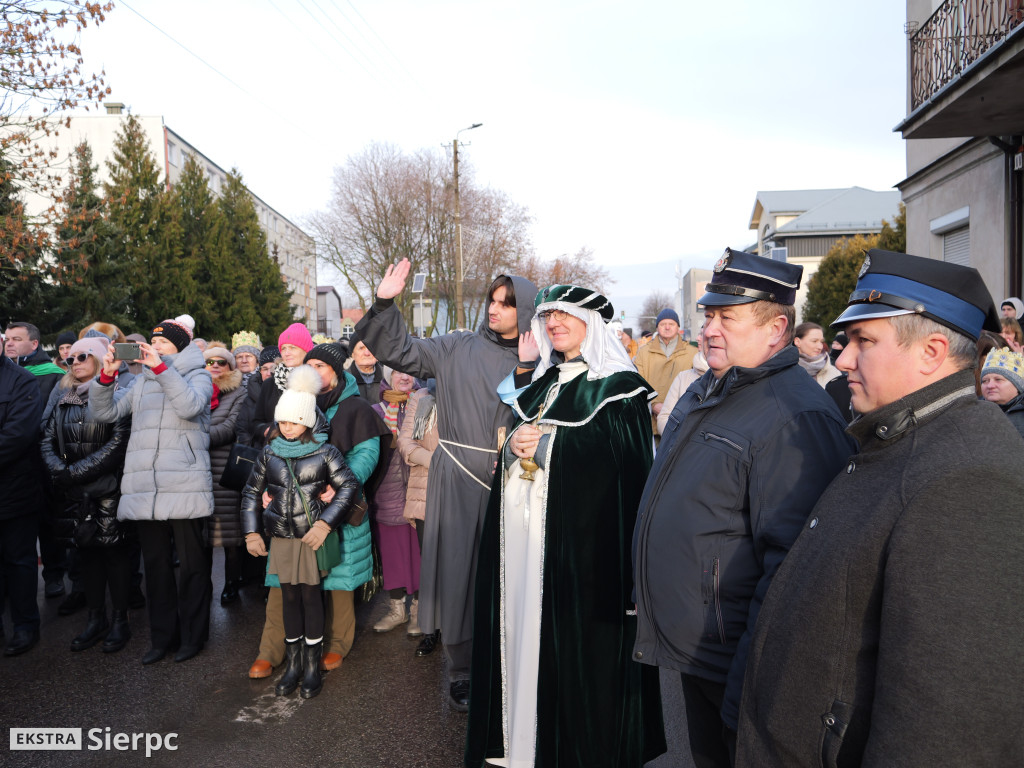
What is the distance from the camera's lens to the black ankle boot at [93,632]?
16.9 feet

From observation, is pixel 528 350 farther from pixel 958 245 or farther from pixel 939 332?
pixel 958 245

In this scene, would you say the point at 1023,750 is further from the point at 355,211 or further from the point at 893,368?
the point at 355,211

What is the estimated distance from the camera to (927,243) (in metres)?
14.0

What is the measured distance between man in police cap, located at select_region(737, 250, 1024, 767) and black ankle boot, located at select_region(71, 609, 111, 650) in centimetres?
499

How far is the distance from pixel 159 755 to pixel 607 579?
2.48 metres

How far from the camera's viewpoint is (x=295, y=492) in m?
4.46

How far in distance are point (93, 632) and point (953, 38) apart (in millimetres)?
11716

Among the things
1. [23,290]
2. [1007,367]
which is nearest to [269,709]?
[1007,367]

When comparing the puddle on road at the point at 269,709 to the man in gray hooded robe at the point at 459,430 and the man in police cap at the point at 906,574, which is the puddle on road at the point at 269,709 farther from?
the man in police cap at the point at 906,574

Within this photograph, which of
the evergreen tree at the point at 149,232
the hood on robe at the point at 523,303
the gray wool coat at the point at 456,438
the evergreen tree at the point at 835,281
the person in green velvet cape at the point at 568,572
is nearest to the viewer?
the person in green velvet cape at the point at 568,572

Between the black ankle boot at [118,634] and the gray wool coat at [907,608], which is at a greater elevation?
the gray wool coat at [907,608]

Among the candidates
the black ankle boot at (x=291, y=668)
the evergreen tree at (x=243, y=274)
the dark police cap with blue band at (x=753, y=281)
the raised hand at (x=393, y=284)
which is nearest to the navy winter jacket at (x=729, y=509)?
the dark police cap with blue band at (x=753, y=281)

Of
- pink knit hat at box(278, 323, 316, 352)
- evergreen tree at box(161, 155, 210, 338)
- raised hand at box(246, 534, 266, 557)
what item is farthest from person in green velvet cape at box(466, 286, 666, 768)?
evergreen tree at box(161, 155, 210, 338)

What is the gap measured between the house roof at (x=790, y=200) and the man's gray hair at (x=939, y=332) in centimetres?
6210
